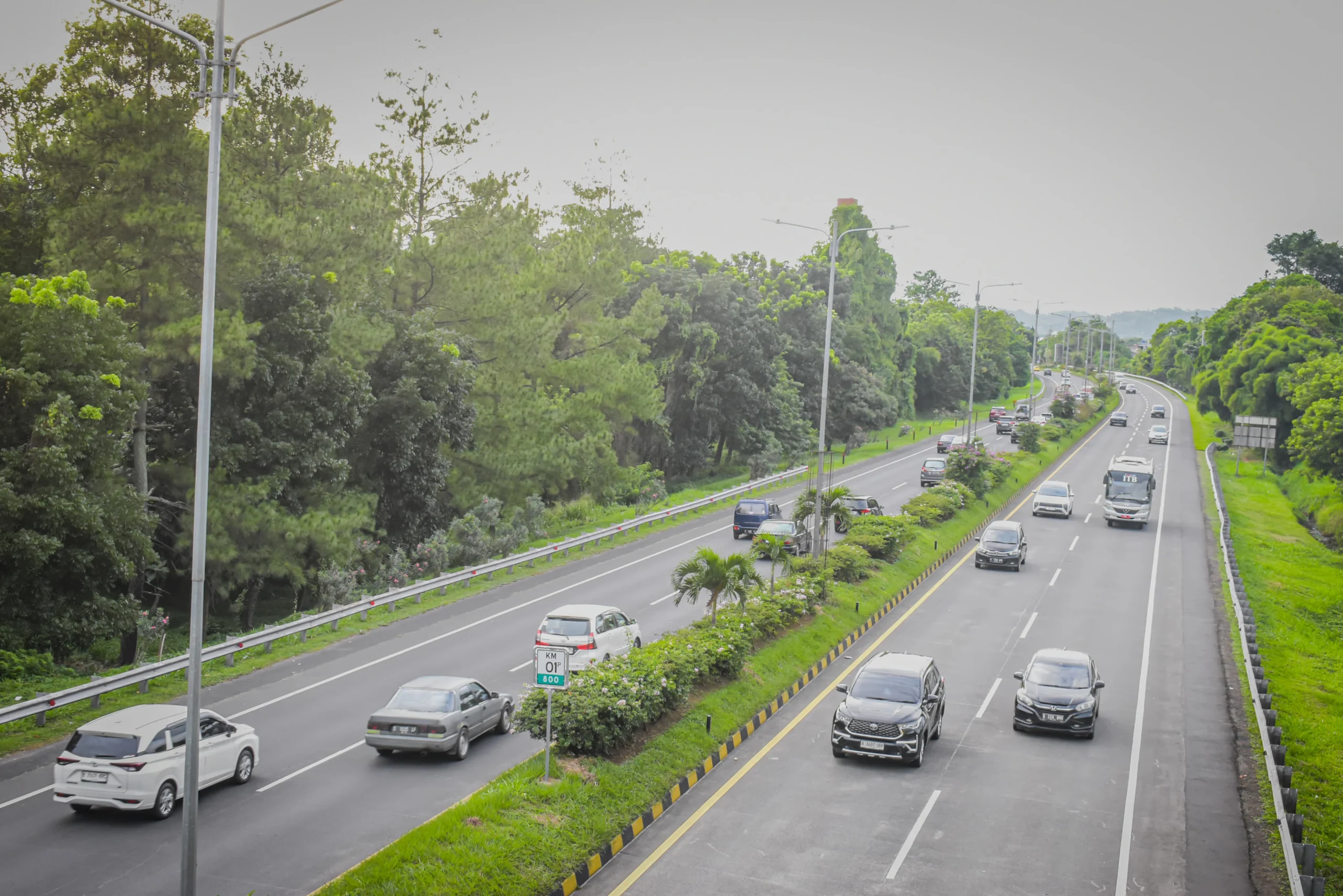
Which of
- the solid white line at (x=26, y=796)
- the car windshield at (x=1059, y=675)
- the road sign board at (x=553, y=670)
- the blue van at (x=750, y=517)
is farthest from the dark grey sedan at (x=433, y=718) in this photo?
the blue van at (x=750, y=517)

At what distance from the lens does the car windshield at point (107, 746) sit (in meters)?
14.8

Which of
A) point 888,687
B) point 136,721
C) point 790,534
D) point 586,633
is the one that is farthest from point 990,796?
point 790,534

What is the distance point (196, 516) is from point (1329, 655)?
30.5 meters

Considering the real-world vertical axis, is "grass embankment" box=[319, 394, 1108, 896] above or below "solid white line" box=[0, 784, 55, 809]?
above

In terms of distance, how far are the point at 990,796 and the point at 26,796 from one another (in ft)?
49.7

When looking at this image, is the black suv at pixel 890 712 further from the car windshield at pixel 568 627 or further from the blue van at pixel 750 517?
the blue van at pixel 750 517

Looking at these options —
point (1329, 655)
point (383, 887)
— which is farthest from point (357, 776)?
point (1329, 655)

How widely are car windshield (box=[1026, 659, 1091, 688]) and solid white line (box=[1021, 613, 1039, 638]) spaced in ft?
24.6

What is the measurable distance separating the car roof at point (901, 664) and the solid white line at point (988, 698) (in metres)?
2.53

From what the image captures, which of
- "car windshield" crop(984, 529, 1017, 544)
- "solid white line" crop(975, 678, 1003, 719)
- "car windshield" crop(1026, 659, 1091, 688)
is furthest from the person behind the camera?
"car windshield" crop(984, 529, 1017, 544)

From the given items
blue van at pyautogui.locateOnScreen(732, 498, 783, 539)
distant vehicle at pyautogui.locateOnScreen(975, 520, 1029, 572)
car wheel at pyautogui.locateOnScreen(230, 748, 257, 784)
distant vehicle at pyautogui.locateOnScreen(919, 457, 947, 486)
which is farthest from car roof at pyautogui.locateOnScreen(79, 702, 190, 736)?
distant vehicle at pyautogui.locateOnScreen(919, 457, 947, 486)

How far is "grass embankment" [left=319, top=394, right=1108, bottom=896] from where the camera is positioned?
12688mm

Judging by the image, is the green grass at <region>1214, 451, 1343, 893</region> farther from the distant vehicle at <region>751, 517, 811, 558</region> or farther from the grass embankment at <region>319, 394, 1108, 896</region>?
the distant vehicle at <region>751, 517, 811, 558</region>

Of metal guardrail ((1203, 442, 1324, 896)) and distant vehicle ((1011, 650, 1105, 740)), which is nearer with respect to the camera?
metal guardrail ((1203, 442, 1324, 896))
